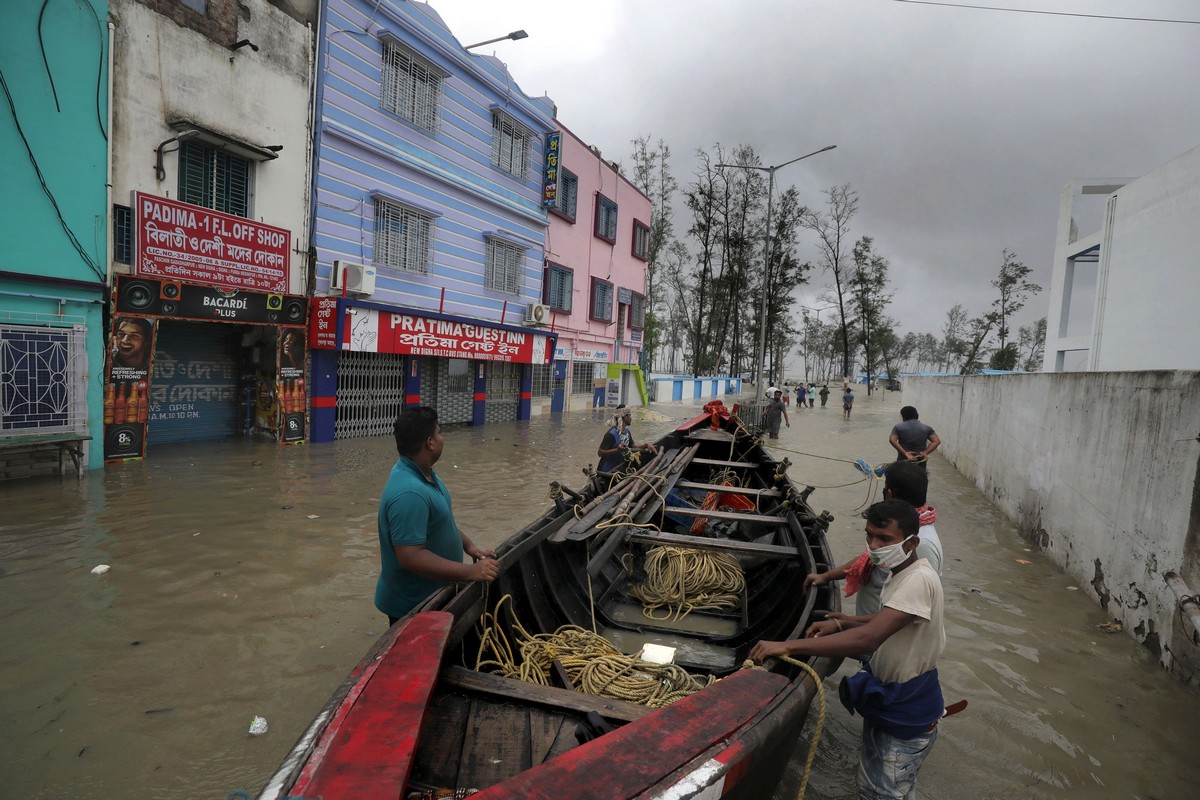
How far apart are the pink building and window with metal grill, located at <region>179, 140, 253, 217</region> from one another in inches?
363

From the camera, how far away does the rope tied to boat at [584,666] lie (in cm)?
277

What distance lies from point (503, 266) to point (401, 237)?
3.70m

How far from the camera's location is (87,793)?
2.79 metres

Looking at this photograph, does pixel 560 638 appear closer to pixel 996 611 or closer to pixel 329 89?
pixel 996 611

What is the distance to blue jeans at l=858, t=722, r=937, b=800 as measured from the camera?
2363 mm

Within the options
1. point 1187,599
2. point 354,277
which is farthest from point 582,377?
point 1187,599

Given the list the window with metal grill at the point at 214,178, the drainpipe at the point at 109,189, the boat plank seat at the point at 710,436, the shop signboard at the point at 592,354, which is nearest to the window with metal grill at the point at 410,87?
the window with metal grill at the point at 214,178

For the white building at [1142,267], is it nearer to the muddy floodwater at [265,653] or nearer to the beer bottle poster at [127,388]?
the muddy floodwater at [265,653]

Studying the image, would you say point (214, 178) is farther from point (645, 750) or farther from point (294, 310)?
point (645, 750)

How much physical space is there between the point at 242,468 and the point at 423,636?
836 cm

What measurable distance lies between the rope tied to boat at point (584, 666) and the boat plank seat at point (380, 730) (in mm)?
670

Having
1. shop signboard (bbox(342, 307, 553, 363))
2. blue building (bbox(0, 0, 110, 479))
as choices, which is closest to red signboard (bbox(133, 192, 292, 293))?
blue building (bbox(0, 0, 110, 479))

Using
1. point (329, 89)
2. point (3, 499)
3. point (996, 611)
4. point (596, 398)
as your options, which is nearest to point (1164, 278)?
point (996, 611)

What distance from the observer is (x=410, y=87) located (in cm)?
1276
